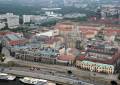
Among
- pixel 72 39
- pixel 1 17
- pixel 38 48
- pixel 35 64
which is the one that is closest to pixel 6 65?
pixel 35 64

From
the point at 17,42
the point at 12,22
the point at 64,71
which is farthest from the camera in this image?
the point at 12,22

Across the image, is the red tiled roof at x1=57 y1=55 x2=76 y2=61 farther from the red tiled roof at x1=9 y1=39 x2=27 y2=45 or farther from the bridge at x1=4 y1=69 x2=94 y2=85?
the red tiled roof at x1=9 y1=39 x2=27 y2=45

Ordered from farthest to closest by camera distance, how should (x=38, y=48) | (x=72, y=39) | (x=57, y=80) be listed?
(x=72, y=39), (x=38, y=48), (x=57, y=80)

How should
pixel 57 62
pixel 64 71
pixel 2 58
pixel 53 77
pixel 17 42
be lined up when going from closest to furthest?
pixel 53 77, pixel 64 71, pixel 57 62, pixel 2 58, pixel 17 42

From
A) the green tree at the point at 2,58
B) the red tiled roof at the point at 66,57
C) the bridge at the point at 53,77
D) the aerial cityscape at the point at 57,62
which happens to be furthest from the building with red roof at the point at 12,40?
the bridge at the point at 53,77

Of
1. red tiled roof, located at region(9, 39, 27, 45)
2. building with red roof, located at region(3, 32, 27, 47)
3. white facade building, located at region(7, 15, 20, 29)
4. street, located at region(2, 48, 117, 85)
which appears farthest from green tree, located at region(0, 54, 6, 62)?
white facade building, located at region(7, 15, 20, 29)

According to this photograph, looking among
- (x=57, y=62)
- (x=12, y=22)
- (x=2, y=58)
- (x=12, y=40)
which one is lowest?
(x=57, y=62)

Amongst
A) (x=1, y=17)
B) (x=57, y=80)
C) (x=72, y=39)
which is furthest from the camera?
(x=1, y=17)

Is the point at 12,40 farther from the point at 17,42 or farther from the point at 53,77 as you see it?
the point at 53,77

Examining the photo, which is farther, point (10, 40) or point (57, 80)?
point (10, 40)

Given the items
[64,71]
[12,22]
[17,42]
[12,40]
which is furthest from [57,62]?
[12,22]

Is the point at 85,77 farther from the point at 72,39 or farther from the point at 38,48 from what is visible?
the point at 72,39
